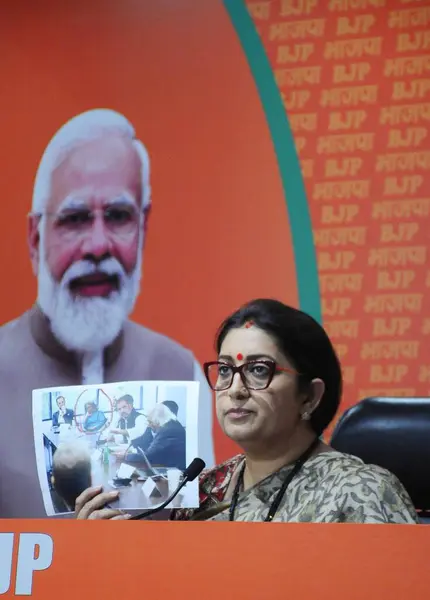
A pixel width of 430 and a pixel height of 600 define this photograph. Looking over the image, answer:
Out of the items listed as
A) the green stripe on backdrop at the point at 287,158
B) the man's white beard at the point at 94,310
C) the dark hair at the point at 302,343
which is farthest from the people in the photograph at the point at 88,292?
the dark hair at the point at 302,343

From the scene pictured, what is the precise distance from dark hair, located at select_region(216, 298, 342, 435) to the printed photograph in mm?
179

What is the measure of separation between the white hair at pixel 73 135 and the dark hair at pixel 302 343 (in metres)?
1.60

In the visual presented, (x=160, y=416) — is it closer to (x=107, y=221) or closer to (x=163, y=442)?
(x=163, y=442)

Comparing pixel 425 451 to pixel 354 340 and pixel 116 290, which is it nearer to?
pixel 354 340

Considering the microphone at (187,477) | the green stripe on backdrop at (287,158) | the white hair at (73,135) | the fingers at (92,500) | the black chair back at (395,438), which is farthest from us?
the white hair at (73,135)

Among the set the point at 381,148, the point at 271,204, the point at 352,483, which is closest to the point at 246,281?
the point at 271,204

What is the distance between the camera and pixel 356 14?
3.04 metres

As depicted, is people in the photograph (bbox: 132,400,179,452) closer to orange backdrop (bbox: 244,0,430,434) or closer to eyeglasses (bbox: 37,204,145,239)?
orange backdrop (bbox: 244,0,430,434)

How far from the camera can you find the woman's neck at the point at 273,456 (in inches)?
64.7

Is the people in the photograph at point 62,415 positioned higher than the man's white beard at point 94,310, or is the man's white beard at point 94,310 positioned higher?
the man's white beard at point 94,310

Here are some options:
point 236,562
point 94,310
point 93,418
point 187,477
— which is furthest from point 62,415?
point 94,310

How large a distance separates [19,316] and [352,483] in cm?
197

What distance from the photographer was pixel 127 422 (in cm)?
161

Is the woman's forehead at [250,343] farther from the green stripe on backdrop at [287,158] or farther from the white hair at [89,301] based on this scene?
the white hair at [89,301]
